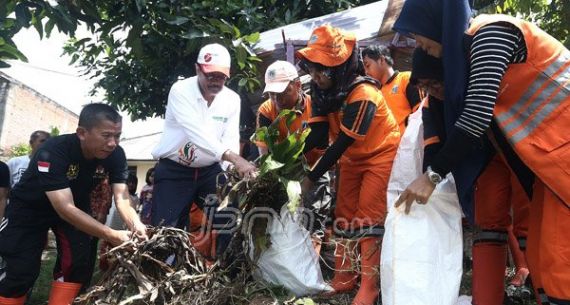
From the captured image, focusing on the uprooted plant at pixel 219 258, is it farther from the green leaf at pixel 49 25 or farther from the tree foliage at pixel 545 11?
the tree foliage at pixel 545 11

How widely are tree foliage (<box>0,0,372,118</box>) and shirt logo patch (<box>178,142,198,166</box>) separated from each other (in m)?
0.76

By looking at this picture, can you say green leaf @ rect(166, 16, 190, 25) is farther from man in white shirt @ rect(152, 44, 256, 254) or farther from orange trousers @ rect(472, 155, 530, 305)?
orange trousers @ rect(472, 155, 530, 305)

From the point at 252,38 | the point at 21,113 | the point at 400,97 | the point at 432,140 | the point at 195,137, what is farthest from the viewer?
the point at 21,113

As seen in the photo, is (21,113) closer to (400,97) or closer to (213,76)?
(213,76)

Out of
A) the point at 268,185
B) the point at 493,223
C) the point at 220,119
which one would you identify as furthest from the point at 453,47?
the point at 220,119

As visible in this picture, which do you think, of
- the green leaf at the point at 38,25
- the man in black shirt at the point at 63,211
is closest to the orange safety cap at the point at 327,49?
the man in black shirt at the point at 63,211

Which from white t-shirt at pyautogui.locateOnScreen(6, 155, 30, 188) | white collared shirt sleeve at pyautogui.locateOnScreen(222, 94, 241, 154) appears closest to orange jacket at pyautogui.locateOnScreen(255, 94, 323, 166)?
white collared shirt sleeve at pyautogui.locateOnScreen(222, 94, 241, 154)

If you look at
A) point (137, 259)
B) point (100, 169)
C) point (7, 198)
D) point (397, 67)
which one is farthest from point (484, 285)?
point (7, 198)

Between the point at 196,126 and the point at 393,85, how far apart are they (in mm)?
1480

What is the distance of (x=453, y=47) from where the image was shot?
1.98 meters

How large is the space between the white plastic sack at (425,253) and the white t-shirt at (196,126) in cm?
155

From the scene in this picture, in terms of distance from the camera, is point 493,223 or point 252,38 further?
point 252,38

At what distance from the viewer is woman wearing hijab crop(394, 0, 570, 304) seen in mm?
1849

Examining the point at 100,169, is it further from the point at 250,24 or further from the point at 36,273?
the point at 250,24
